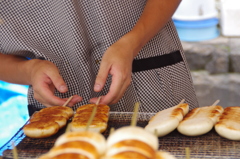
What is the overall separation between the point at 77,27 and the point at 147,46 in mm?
482

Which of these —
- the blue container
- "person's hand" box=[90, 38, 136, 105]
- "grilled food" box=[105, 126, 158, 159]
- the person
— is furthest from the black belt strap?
the blue container

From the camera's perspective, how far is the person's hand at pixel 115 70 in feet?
6.12

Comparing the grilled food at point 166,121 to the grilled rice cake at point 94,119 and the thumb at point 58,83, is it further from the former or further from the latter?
the thumb at point 58,83

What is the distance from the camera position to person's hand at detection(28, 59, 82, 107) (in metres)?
1.91

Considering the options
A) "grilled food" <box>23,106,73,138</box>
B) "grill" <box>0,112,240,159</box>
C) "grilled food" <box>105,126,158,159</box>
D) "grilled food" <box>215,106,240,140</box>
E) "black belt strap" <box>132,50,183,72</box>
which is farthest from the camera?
"black belt strap" <box>132,50,183,72</box>

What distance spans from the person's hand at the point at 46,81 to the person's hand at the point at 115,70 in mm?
213

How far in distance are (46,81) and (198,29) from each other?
11.7 ft

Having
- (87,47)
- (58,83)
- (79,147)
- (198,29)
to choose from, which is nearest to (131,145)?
(79,147)

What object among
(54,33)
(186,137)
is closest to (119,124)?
(186,137)

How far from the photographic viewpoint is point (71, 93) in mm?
2256

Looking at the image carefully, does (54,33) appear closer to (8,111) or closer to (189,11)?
(8,111)

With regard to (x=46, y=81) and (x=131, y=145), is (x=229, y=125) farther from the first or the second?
(x=46, y=81)

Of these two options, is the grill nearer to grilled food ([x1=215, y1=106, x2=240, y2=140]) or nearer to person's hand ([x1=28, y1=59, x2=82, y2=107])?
grilled food ([x1=215, y1=106, x2=240, y2=140])

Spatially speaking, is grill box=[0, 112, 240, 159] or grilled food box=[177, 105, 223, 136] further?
grilled food box=[177, 105, 223, 136]
